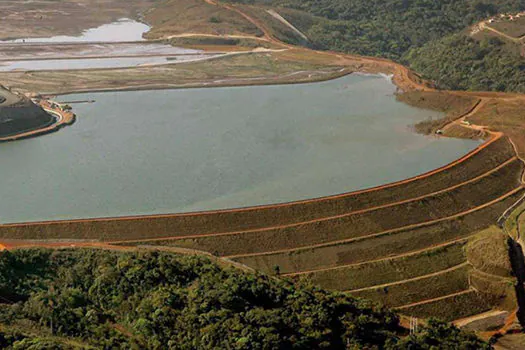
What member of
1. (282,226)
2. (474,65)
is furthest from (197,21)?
(282,226)

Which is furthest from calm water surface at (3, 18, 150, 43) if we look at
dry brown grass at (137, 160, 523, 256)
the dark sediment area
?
dry brown grass at (137, 160, 523, 256)

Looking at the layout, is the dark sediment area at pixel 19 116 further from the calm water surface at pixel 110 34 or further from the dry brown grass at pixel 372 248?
the calm water surface at pixel 110 34

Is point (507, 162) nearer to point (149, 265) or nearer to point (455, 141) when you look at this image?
point (455, 141)

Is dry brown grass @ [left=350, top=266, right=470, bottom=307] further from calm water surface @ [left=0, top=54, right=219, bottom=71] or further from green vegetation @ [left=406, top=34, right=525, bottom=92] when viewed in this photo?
calm water surface @ [left=0, top=54, right=219, bottom=71]

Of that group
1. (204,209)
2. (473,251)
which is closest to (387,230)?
(473,251)

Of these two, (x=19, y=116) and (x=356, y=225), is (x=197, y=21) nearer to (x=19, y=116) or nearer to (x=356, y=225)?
(x=19, y=116)

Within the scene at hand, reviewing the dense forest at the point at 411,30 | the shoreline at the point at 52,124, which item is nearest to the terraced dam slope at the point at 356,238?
the shoreline at the point at 52,124
